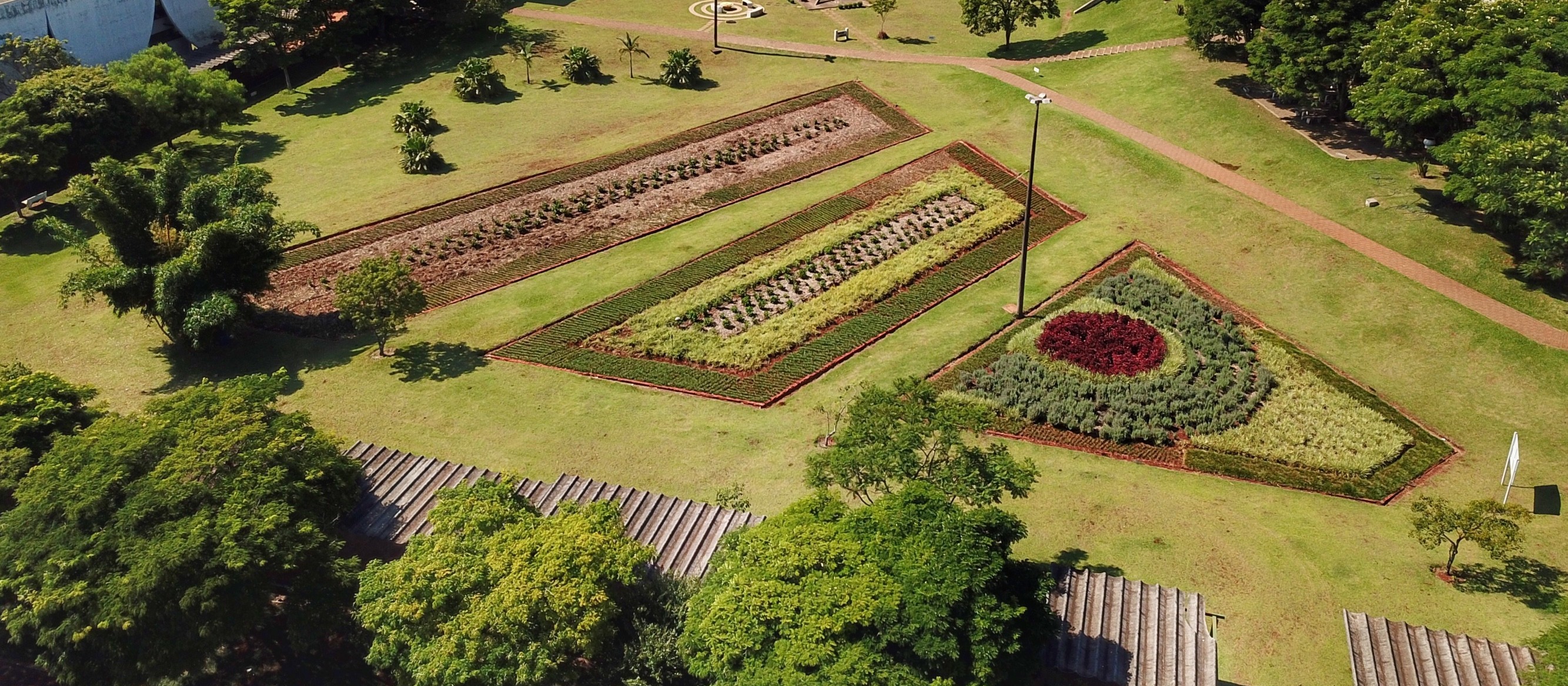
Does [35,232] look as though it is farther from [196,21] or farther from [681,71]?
[681,71]

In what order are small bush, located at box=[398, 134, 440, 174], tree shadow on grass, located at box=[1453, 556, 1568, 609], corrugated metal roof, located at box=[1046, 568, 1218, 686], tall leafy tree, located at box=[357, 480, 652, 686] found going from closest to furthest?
tall leafy tree, located at box=[357, 480, 652, 686]
corrugated metal roof, located at box=[1046, 568, 1218, 686]
tree shadow on grass, located at box=[1453, 556, 1568, 609]
small bush, located at box=[398, 134, 440, 174]

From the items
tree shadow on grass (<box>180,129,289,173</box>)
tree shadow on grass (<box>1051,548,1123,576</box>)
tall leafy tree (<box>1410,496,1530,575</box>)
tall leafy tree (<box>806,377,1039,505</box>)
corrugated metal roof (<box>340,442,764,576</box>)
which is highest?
tree shadow on grass (<box>180,129,289,173</box>)

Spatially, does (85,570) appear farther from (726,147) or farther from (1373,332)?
(1373,332)

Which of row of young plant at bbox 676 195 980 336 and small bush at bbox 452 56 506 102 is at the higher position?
small bush at bbox 452 56 506 102

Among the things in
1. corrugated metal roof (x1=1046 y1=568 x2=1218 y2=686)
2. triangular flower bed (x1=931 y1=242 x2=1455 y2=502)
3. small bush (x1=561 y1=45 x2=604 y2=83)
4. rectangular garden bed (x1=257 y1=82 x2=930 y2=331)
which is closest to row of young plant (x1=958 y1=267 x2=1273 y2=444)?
triangular flower bed (x1=931 y1=242 x2=1455 y2=502)

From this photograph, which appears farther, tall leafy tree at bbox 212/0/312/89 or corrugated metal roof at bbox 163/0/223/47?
corrugated metal roof at bbox 163/0/223/47

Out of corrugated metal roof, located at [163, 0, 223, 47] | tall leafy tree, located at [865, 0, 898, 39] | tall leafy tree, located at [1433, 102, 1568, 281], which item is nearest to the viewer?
tall leafy tree, located at [1433, 102, 1568, 281]

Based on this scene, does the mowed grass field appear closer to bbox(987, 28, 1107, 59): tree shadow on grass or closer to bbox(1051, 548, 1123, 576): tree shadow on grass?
bbox(1051, 548, 1123, 576): tree shadow on grass
